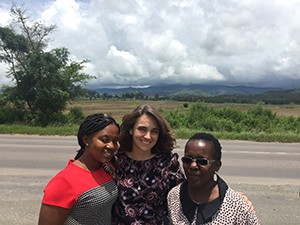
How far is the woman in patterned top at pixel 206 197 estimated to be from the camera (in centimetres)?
148

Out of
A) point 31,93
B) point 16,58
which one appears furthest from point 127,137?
point 16,58

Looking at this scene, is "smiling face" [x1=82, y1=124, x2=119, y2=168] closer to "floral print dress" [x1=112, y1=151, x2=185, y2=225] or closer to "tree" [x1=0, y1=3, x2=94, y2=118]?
"floral print dress" [x1=112, y1=151, x2=185, y2=225]

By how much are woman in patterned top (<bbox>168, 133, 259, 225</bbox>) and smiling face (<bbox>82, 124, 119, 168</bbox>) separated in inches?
23.6

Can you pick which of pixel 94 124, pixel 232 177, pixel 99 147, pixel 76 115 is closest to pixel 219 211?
pixel 99 147

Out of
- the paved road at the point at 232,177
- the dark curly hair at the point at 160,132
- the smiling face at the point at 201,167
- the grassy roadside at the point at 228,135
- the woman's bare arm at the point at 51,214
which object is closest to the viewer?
the woman's bare arm at the point at 51,214

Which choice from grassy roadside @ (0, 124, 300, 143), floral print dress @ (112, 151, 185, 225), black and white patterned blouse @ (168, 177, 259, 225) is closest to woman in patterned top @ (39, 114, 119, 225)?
floral print dress @ (112, 151, 185, 225)

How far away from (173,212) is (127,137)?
0.82 meters

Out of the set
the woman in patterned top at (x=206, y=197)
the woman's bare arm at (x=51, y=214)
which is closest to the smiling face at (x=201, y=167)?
the woman in patterned top at (x=206, y=197)

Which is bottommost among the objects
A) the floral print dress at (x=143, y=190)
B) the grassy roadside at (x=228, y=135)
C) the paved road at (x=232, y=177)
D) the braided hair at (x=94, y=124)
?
the grassy roadside at (x=228, y=135)

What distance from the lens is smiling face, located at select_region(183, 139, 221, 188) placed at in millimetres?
1545

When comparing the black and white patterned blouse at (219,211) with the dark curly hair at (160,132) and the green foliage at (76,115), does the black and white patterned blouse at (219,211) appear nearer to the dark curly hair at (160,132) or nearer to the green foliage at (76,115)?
the dark curly hair at (160,132)

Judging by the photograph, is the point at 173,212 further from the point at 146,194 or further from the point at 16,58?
the point at 16,58

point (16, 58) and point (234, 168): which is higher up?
point (16, 58)

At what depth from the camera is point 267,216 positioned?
11.6ft
